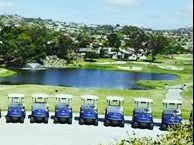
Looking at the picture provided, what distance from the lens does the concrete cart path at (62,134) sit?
24.2 meters

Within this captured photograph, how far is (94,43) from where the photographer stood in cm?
14275

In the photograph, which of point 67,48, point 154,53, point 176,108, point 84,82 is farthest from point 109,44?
point 176,108

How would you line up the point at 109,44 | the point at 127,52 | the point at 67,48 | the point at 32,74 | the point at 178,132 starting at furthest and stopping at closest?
the point at 109,44, the point at 127,52, the point at 67,48, the point at 32,74, the point at 178,132

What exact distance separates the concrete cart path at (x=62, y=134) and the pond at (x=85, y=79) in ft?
141

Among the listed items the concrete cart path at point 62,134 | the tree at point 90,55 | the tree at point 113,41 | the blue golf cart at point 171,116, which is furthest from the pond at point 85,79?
the tree at point 113,41

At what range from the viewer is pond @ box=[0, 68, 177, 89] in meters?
73.8

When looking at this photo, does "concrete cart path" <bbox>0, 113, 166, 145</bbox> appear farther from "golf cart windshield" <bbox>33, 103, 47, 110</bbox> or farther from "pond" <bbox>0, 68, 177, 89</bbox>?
"pond" <bbox>0, 68, 177, 89</bbox>

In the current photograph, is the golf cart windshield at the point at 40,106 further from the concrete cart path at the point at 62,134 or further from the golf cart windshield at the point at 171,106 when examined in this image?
the golf cart windshield at the point at 171,106

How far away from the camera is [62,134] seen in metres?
25.7

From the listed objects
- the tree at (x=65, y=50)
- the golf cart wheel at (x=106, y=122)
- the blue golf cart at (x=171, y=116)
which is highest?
the blue golf cart at (x=171, y=116)

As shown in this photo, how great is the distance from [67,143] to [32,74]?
65.6m

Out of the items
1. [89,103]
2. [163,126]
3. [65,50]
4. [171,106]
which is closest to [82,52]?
[65,50]

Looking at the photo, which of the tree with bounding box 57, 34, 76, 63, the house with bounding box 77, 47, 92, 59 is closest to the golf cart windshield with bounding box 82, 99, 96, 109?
the tree with bounding box 57, 34, 76, 63

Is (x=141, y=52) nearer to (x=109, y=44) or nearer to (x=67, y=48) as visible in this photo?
(x=109, y=44)
